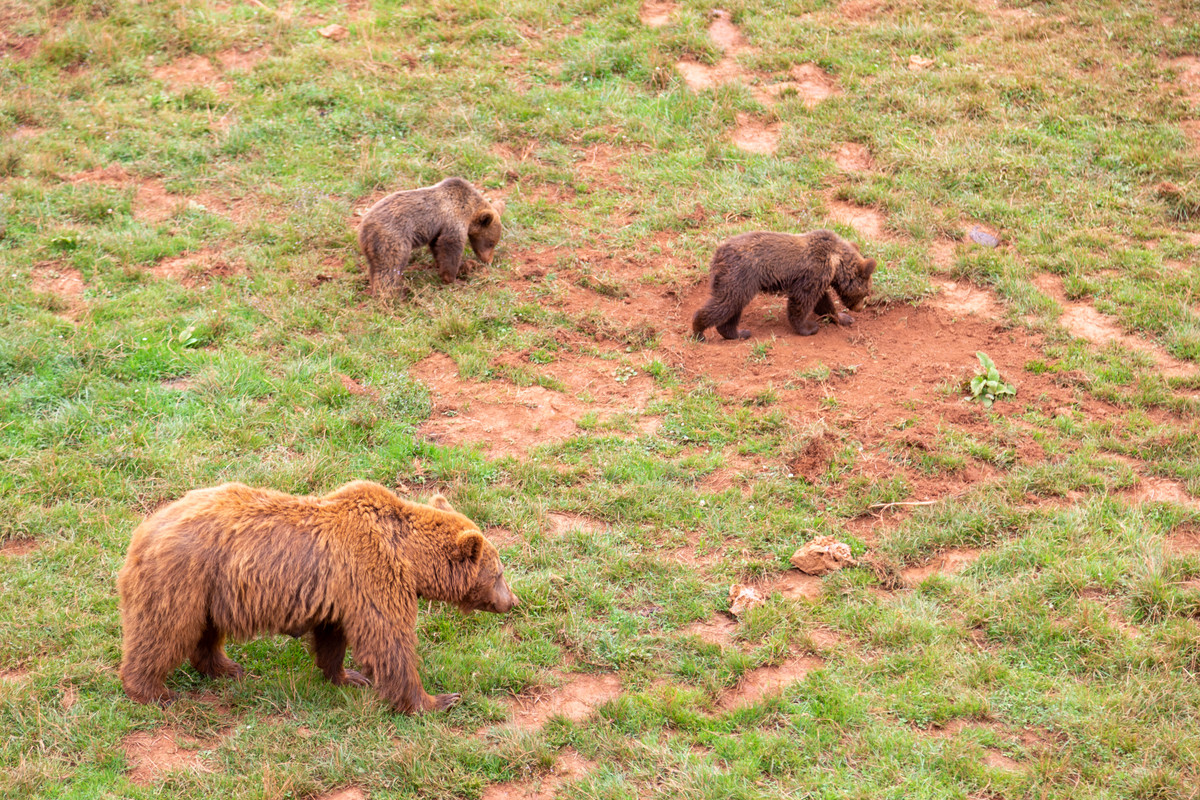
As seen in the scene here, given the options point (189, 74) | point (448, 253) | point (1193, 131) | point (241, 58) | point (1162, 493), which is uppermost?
point (241, 58)

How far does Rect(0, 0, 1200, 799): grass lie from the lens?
5.39m

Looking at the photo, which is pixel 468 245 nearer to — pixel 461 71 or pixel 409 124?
pixel 409 124

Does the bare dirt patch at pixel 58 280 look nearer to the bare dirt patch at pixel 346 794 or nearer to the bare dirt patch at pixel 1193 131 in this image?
the bare dirt patch at pixel 346 794

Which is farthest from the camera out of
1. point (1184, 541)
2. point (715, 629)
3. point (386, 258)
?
point (386, 258)

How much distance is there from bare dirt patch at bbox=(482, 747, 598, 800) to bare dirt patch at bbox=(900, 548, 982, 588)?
8.15ft

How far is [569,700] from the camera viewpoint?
573 centimetres

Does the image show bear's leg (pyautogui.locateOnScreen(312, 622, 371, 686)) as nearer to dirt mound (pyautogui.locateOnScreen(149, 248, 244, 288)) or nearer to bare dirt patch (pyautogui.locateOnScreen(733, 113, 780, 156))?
dirt mound (pyautogui.locateOnScreen(149, 248, 244, 288))

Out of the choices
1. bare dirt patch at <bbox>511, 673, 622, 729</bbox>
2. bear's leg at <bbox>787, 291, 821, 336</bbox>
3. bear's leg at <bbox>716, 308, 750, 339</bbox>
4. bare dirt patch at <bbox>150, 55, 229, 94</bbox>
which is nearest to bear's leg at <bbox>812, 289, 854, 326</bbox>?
bear's leg at <bbox>787, 291, 821, 336</bbox>

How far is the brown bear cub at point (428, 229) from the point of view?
951 centimetres

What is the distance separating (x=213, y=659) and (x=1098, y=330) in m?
7.68

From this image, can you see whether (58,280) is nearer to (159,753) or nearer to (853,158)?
(159,753)

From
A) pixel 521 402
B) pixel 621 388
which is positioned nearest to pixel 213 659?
pixel 521 402

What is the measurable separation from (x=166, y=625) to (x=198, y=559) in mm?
398

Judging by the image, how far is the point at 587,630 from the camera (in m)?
6.13
